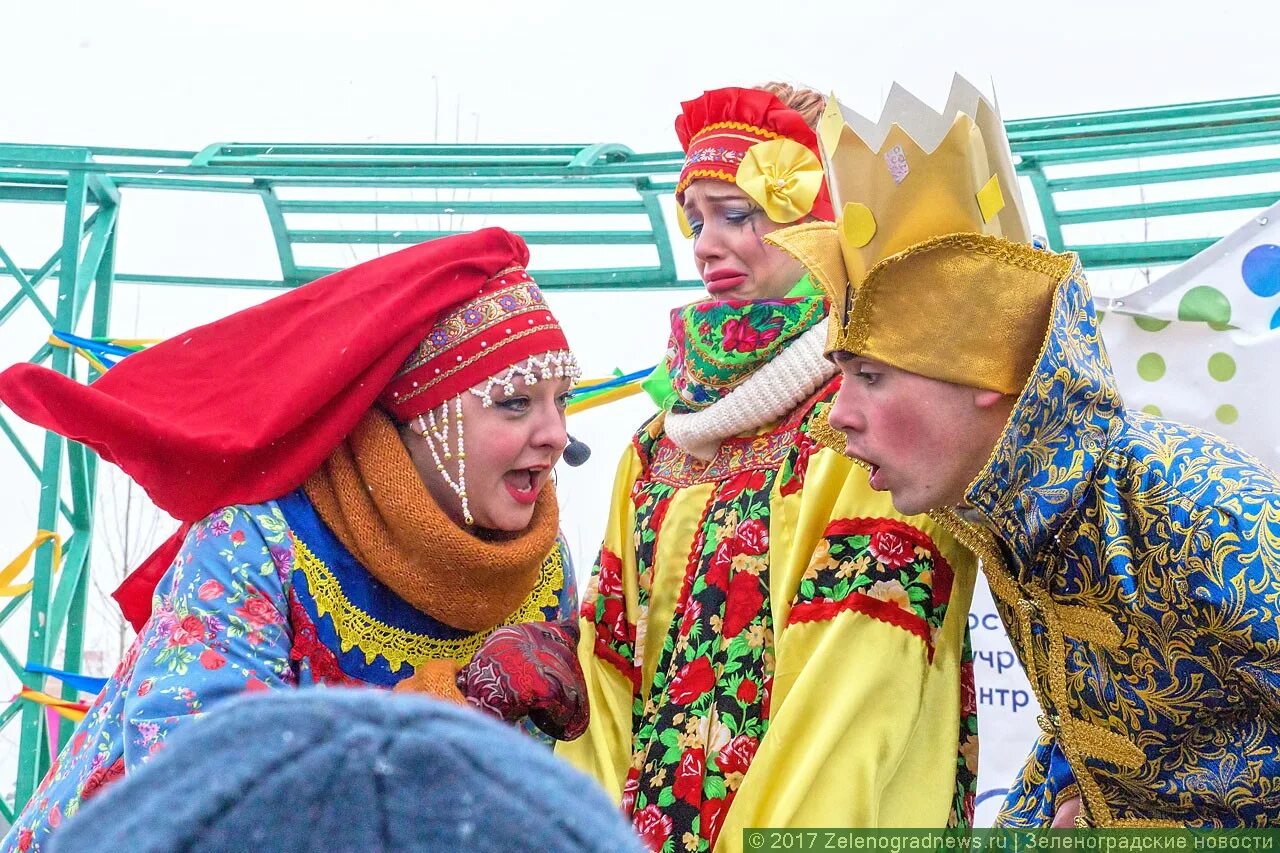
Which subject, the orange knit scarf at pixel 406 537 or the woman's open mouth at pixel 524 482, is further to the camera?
the woman's open mouth at pixel 524 482

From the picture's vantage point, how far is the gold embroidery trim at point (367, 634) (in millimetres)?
2512

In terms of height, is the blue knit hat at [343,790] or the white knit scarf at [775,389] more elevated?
the blue knit hat at [343,790]

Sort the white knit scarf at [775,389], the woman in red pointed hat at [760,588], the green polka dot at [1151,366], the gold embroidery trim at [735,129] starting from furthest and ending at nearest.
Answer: the green polka dot at [1151,366]
the gold embroidery trim at [735,129]
the white knit scarf at [775,389]
the woman in red pointed hat at [760,588]

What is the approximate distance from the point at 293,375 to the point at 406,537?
363mm

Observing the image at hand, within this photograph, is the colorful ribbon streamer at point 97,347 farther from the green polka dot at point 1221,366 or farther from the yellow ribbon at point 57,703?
the green polka dot at point 1221,366

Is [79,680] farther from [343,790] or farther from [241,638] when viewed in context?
[343,790]

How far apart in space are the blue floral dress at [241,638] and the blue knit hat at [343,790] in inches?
69.2

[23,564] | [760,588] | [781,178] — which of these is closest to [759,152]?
[781,178]

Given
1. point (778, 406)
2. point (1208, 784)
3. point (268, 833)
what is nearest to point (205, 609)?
point (778, 406)

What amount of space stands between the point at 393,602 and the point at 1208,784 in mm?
1417

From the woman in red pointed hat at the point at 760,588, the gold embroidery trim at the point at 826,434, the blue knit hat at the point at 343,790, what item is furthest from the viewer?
the gold embroidery trim at the point at 826,434

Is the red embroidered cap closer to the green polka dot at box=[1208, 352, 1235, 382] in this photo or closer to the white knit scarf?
the white knit scarf

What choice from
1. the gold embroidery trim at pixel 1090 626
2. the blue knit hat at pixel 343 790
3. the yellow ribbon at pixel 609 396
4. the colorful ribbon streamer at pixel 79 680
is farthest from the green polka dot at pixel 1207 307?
the colorful ribbon streamer at pixel 79 680

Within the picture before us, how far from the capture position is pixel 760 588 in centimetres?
236
